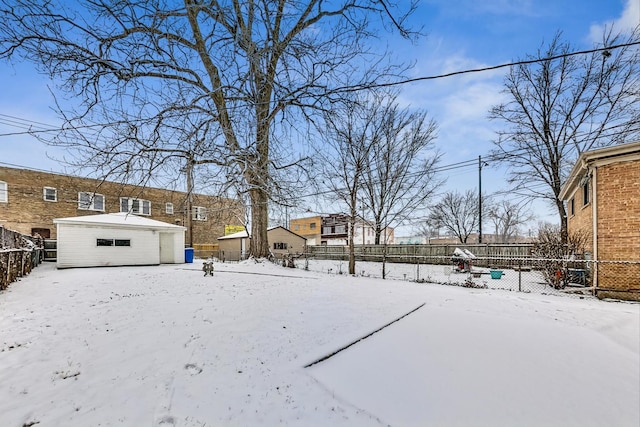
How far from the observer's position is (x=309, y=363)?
340 centimetres

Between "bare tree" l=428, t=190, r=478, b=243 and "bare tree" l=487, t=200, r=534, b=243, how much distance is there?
2713 millimetres

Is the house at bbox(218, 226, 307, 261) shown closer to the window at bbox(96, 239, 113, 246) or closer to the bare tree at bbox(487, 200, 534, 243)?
the window at bbox(96, 239, 113, 246)

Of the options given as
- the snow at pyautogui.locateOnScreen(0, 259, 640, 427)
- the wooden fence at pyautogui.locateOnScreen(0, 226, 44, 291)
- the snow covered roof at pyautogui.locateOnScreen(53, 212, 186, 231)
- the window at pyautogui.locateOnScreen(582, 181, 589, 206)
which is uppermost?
the window at pyautogui.locateOnScreen(582, 181, 589, 206)

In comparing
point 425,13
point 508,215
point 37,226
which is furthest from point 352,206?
point 508,215

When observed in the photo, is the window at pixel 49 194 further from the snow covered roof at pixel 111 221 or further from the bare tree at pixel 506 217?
the bare tree at pixel 506 217

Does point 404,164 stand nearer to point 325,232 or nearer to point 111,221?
point 111,221

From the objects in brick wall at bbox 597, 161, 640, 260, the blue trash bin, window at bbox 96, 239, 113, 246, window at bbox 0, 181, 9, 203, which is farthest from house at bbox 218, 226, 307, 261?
brick wall at bbox 597, 161, 640, 260

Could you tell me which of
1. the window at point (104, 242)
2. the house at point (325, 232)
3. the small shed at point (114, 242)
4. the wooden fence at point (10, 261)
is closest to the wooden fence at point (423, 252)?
the small shed at point (114, 242)

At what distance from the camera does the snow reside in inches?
99.6

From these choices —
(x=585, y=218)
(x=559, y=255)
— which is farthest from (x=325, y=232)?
(x=585, y=218)

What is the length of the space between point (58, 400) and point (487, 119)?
18755 mm

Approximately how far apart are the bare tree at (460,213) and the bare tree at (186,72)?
2738 centimetres

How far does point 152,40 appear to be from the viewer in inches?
130

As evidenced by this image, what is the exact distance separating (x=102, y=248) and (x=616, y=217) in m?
18.9
